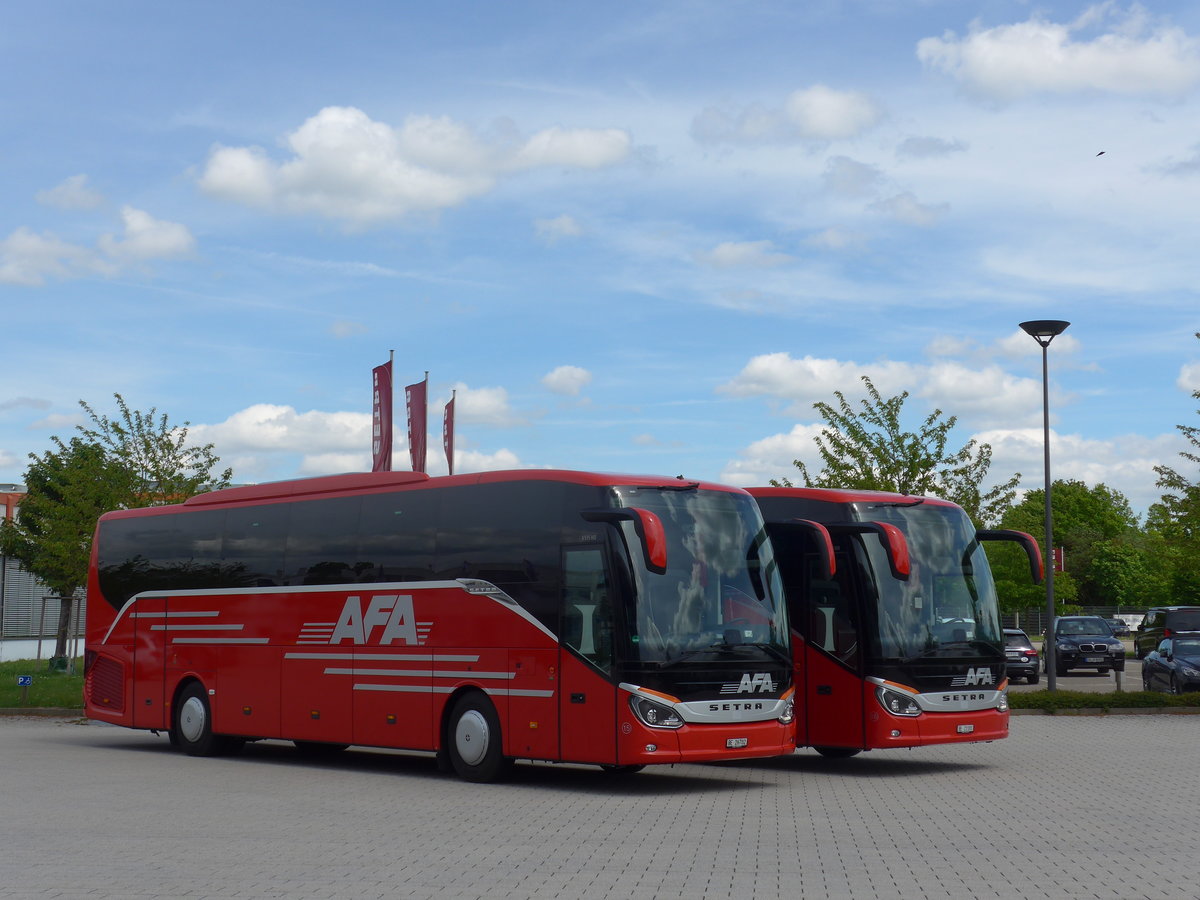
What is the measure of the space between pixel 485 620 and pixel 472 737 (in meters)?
1.28

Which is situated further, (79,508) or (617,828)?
(79,508)

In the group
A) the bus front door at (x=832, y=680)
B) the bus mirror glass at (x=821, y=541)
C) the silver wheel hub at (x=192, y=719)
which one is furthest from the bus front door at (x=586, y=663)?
the silver wheel hub at (x=192, y=719)

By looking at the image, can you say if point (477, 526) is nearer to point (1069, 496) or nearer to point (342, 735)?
point (342, 735)

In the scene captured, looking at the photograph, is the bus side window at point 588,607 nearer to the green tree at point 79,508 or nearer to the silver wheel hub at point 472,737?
the silver wheel hub at point 472,737

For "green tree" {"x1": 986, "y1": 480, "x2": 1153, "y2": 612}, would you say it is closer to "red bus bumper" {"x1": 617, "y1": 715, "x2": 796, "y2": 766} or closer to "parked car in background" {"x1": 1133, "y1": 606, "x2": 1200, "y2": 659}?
"parked car in background" {"x1": 1133, "y1": 606, "x2": 1200, "y2": 659}

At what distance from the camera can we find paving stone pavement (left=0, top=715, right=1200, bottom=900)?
9.63 metres

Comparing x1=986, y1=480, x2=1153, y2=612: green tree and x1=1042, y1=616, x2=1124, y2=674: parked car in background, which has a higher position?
x1=986, y1=480, x2=1153, y2=612: green tree

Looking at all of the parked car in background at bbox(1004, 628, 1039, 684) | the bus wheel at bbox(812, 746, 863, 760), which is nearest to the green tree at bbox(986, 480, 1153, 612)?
the parked car in background at bbox(1004, 628, 1039, 684)

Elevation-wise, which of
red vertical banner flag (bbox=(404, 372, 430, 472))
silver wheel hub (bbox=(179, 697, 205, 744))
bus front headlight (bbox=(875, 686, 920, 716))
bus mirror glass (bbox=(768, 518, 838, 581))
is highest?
red vertical banner flag (bbox=(404, 372, 430, 472))

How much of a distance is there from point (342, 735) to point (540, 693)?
3761 millimetres

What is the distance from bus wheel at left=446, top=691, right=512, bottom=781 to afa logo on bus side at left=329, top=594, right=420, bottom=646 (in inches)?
42.8

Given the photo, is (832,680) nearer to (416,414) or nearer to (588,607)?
(588,607)

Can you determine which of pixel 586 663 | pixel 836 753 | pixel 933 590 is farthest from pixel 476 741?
pixel 933 590

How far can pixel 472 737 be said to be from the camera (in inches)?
659
